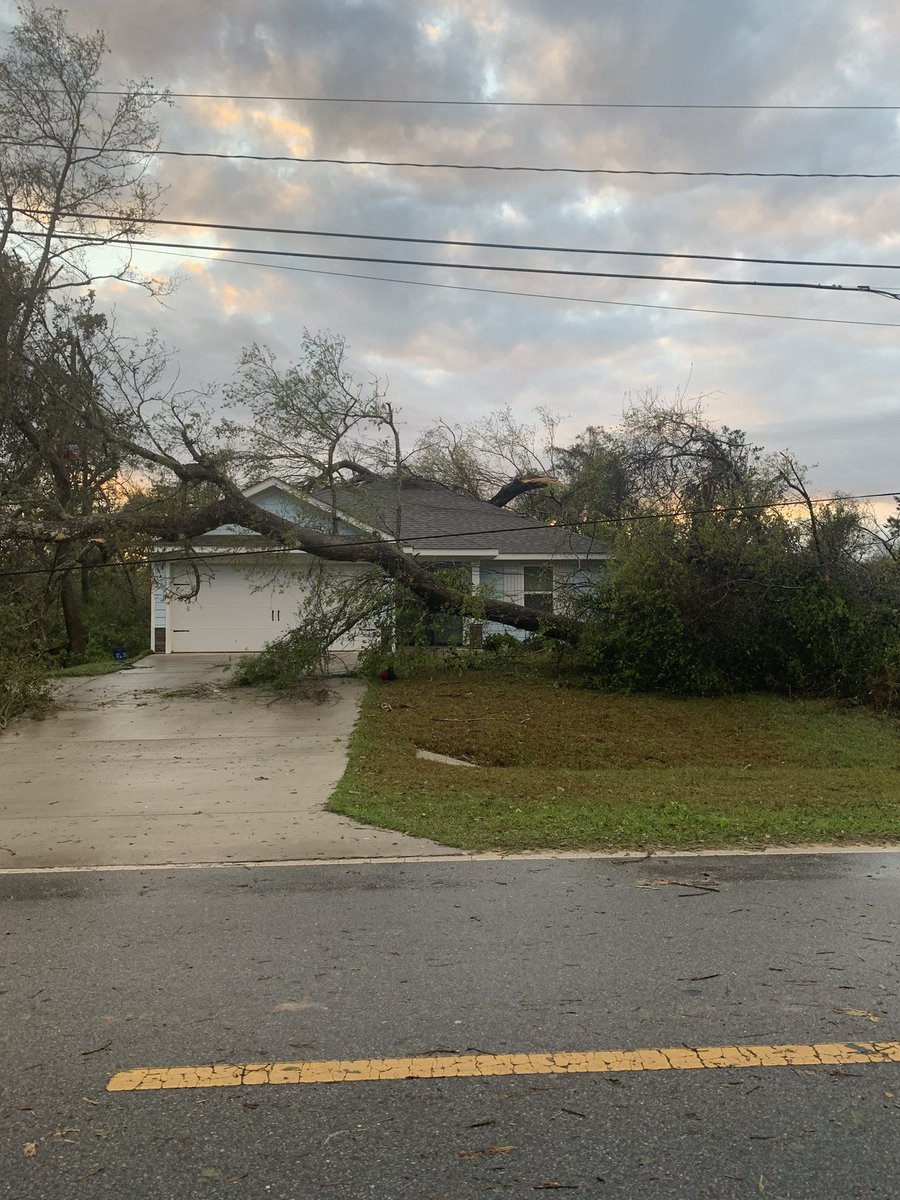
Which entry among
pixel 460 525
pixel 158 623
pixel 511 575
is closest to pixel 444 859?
pixel 511 575

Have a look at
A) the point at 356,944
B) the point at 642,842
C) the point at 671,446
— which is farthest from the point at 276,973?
the point at 671,446

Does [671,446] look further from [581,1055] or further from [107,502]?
[581,1055]

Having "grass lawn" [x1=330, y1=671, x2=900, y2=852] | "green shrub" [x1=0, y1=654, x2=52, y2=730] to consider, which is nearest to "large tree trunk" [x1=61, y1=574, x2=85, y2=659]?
"green shrub" [x1=0, y1=654, x2=52, y2=730]

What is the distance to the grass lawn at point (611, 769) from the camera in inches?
271

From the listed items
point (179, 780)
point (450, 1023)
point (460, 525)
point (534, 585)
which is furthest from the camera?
point (460, 525)

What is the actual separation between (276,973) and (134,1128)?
3.96 ft

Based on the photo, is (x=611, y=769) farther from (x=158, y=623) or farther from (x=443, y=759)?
Answer: (x=158, y=623)

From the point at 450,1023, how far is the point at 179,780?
20.5ft

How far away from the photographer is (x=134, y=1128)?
285 centimetres

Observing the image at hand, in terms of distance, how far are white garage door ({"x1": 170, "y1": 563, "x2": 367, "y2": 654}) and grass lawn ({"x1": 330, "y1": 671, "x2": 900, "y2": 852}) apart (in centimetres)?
631

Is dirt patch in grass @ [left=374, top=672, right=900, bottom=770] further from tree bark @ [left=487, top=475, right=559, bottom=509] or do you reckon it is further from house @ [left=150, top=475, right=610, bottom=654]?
tree bark @ [left=487, top=475, right=559, bottom=509]

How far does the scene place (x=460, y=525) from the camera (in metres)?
22.4

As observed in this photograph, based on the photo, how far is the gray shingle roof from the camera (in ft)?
65.9

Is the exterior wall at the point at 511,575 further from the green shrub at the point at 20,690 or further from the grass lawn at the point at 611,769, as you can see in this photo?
the green shrub at the point at 20,690
